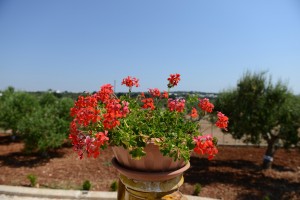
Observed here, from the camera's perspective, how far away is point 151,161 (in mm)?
1499

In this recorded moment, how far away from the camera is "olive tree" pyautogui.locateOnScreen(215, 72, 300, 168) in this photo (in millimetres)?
8328

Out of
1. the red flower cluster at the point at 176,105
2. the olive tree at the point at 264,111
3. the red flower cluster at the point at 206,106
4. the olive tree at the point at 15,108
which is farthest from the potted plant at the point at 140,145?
the olive tree at the point at 15,108

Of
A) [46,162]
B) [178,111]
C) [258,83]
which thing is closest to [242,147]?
[258,83]

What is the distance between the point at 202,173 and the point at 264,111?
113 inches

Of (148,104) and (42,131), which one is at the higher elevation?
(148,104)

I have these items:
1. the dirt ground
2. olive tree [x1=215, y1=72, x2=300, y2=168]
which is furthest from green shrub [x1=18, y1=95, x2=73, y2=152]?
olive tree [x1=215, y1=72, x2=300, y2=168]

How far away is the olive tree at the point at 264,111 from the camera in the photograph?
8.33 meters

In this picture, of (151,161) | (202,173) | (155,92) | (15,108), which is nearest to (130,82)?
(155,92)

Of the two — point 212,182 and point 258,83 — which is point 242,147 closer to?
point 258,83

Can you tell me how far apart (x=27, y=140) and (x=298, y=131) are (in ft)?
30.8

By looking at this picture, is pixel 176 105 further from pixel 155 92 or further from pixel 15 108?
pixel 15 108

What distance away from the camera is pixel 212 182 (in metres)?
7.28

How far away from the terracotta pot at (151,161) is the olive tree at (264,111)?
7468mm

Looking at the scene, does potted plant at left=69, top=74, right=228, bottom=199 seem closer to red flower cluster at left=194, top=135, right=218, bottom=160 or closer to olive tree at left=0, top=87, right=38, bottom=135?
red flower cluster at left=194, top=135, right=218, bottom=160
